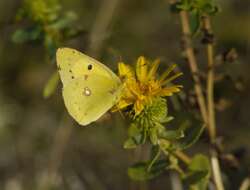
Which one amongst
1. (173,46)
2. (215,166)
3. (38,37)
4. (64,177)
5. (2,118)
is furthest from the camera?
(173,46)

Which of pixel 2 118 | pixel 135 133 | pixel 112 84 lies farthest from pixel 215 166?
pixel 2 118

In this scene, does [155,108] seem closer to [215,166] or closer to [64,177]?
[215,166]

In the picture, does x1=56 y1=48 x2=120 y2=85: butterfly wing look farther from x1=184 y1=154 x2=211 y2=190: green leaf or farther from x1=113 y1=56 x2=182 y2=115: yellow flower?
x1=184 y1=154 x2=211 y2=190: green leaf

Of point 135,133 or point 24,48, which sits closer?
point 135,133

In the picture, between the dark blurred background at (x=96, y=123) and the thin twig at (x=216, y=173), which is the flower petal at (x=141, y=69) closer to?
the thin twig at (x=216, y=173)

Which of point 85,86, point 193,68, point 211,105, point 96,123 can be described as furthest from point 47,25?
point 96,123

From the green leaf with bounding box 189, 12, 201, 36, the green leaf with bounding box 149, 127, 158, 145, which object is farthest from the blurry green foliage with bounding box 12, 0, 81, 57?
the green leaf with bounding box 149, 127, 158, 145
